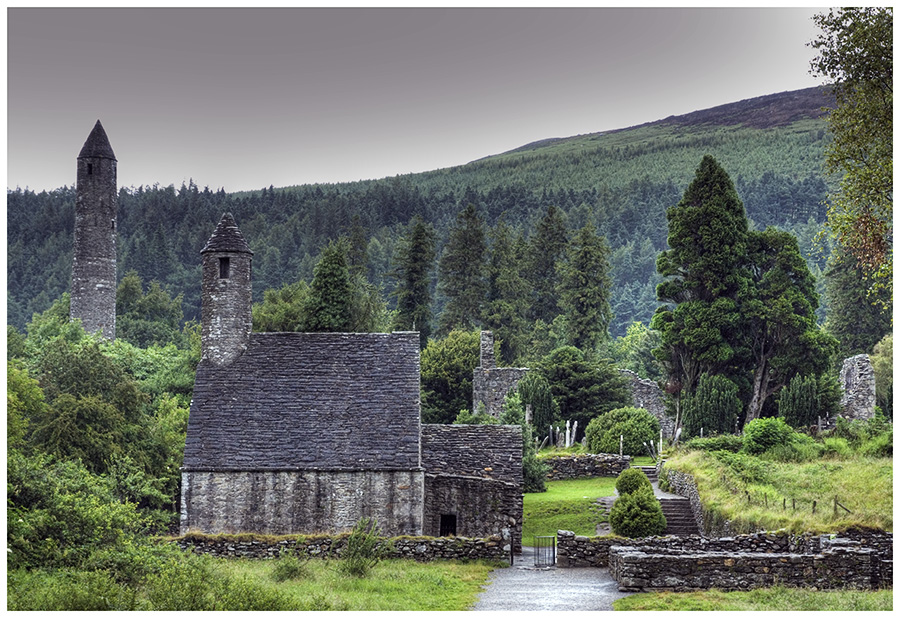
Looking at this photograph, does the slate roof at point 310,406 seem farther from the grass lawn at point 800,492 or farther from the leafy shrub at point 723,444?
the leafy shrub at point 723,444

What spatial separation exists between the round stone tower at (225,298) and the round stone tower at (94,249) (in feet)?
95.0

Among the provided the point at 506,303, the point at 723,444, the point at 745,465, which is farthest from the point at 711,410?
the point at 506,303

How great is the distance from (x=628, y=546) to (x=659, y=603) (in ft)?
17.4

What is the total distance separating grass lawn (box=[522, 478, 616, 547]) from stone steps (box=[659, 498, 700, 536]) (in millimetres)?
2126

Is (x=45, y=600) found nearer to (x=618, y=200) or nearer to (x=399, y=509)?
(x=399, y=509)

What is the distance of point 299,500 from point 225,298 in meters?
7.39

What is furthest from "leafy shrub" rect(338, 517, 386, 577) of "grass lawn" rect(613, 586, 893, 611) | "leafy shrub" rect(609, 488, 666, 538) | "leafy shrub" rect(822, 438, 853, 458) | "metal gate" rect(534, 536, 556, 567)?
"leafy shrub" rect(822, 438, 853, 458)

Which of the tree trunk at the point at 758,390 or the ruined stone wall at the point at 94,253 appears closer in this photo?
the tree trunk at the point at 758,390

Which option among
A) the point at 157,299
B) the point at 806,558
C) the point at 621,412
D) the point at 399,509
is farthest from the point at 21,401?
the point at 157,299

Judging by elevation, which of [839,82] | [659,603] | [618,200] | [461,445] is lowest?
[659,603]

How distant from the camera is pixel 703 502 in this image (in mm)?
29344

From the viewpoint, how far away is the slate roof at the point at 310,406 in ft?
95.7

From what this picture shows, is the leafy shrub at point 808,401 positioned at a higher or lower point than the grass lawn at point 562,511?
higher

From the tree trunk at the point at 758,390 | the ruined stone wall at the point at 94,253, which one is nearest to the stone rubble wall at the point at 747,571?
the tree trunk at the point at 758,390
